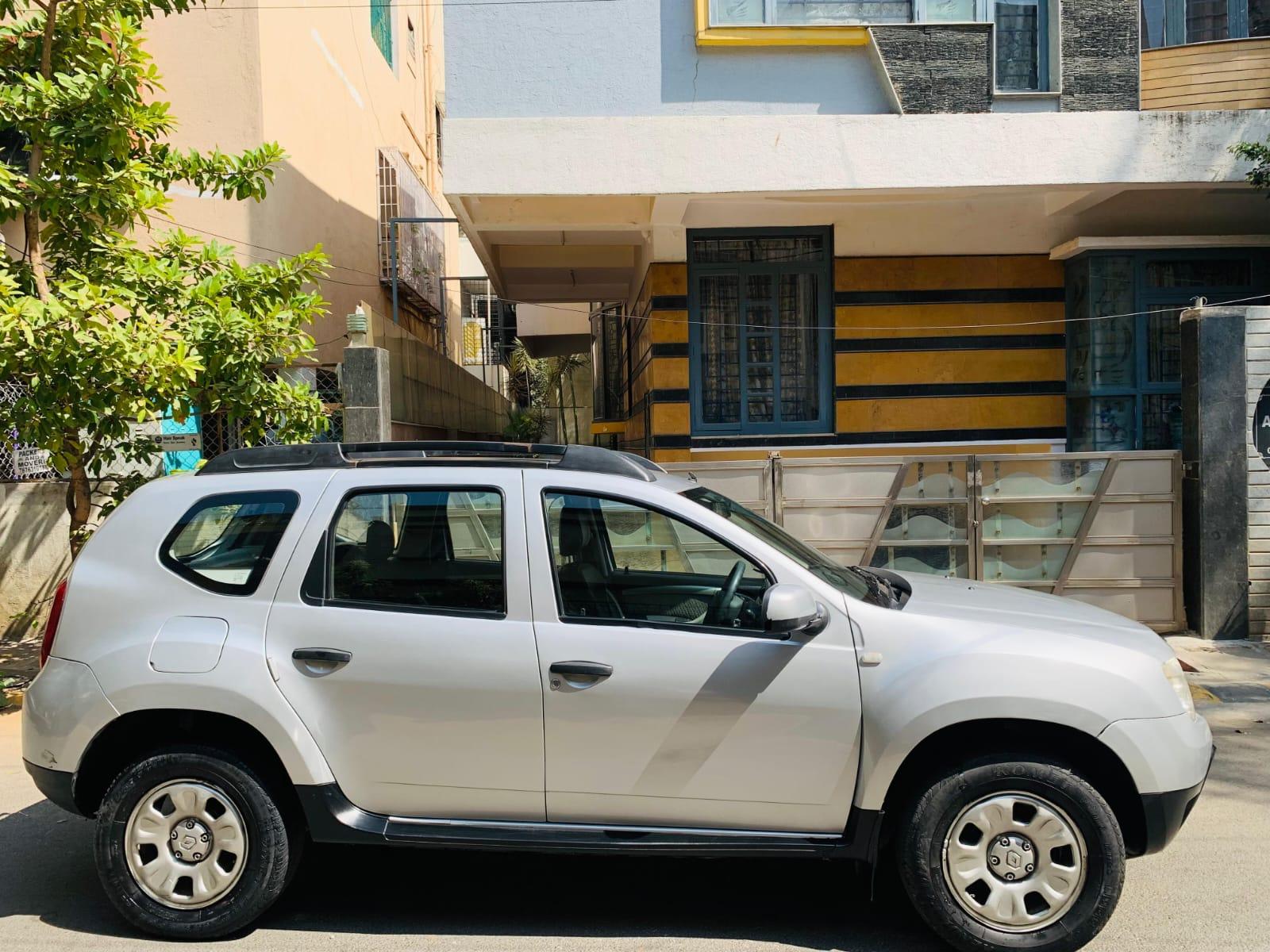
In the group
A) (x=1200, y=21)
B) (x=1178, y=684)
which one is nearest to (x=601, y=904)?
(x=1178, y=684)

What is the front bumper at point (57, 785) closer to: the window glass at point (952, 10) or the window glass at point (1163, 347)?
the window glass at point (952, 10)

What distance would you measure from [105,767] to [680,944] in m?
2.24

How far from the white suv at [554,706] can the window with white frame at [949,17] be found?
6.46 m

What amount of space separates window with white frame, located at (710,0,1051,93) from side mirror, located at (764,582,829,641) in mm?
6871

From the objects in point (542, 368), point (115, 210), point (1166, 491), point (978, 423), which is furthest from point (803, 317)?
point (542, 368)

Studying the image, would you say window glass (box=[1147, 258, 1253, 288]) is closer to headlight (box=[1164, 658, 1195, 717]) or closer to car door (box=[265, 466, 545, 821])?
headlight (box=[1164, 658, 1195, 717])

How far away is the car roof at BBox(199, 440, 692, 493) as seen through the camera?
4.28 metres

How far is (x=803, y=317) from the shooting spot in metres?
10.8

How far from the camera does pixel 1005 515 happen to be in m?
9.01

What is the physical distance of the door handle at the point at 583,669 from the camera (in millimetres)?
3877

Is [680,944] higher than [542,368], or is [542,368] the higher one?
[542,368]

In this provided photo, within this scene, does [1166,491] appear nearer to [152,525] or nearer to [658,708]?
[658,708]

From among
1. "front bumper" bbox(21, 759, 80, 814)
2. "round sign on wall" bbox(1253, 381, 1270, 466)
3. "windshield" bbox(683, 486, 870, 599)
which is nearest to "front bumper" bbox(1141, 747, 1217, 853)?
"windshield" bbox(683, 486, 870, 599)

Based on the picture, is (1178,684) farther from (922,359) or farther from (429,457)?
(922,359)
